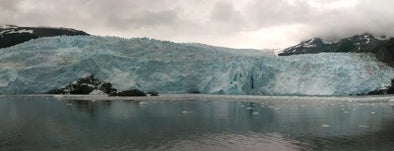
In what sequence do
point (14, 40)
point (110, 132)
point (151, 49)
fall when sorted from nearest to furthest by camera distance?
point (110, 132), point (151, 49), point (14, 40)

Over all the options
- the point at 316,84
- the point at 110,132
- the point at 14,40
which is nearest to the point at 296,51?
the point at 14,40

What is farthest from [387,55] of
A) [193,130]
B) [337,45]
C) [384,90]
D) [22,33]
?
[22,33]

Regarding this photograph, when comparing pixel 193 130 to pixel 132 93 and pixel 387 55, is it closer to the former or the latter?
pixel 132 93

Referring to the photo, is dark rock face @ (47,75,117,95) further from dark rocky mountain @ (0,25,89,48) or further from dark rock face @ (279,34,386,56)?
dark rock face @ (279,34,386,56)

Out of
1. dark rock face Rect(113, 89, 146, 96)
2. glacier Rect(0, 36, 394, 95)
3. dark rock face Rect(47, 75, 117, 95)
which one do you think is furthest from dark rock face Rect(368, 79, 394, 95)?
dark rock face Rect(47, 75, 117, 95)

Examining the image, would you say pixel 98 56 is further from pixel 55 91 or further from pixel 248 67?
pixel 248 67

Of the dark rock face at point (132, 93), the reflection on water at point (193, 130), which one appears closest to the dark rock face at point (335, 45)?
the dark rock face at point (132, 93)
